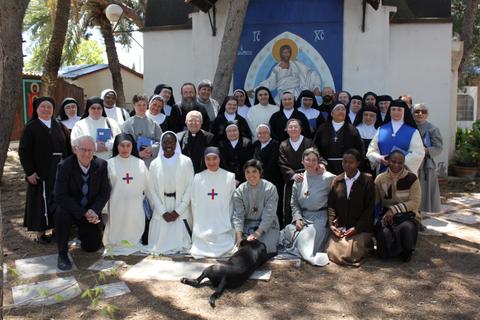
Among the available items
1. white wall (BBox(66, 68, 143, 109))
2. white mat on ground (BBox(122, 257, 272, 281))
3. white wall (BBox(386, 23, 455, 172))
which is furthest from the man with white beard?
white wall (BBox(66, 68, 143, 109))

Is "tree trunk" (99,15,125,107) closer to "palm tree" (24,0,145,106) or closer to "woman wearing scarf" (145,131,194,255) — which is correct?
"palm tree" (24,0,145,106)

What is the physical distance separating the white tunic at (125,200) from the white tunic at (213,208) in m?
0.62

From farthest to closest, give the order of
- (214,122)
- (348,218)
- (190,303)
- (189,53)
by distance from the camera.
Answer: (189,53) < (214,122) < (348,218) < (190,303)

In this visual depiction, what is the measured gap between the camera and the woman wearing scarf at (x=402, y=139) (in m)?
5.83

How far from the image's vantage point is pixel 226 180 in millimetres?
5441

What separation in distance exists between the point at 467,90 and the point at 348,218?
630 inches

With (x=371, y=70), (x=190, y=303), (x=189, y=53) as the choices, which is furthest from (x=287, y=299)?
(x=189, y=53)

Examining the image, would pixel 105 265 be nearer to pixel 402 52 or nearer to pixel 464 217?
pixel 464 217

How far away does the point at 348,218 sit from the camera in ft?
17.0

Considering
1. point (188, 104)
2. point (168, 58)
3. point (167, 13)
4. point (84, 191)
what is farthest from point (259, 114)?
point (167, 13)

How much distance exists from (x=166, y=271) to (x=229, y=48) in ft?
12.8

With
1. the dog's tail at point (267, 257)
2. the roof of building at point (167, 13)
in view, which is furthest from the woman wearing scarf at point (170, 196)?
the roof of building at point (167, 13)

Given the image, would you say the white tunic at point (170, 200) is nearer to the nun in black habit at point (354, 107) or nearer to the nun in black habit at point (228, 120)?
the nun in black habit at point (228, 120)

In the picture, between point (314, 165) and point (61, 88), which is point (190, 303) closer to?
point (314, 165)
